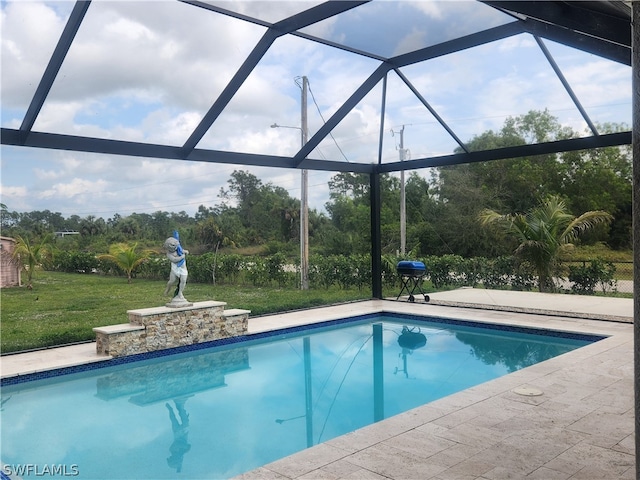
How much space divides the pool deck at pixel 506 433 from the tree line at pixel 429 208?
400cm

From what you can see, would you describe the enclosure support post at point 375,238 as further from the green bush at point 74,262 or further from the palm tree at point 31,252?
the palm tree at point 31,252

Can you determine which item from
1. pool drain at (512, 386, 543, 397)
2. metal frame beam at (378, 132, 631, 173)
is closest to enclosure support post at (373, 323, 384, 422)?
pool drain at (512, 386, 543, 397)

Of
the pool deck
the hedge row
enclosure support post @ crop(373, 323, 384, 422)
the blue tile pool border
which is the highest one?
the hedge row

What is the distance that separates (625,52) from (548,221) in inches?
329

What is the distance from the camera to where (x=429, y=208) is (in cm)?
1509

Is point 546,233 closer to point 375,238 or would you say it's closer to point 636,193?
point 375,238

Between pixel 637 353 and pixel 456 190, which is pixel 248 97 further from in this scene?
pixel 456 190

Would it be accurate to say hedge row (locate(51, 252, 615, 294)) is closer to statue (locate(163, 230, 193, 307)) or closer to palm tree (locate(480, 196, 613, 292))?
palm tree (locate(480, 196, 613, 292))

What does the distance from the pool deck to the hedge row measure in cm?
394

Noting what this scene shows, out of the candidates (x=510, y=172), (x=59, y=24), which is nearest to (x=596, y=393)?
(x=59, y=24)

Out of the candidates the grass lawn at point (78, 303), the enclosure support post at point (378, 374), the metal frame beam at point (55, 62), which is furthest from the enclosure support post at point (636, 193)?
the grass lawn at point (78, 303)

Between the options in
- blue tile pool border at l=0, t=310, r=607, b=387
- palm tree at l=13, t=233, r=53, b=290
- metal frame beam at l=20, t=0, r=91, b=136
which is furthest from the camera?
palm tree at l=13, t=233, r=53, b=290

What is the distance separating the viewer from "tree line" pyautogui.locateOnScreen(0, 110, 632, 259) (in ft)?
34.4

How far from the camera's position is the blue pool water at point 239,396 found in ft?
14.8
